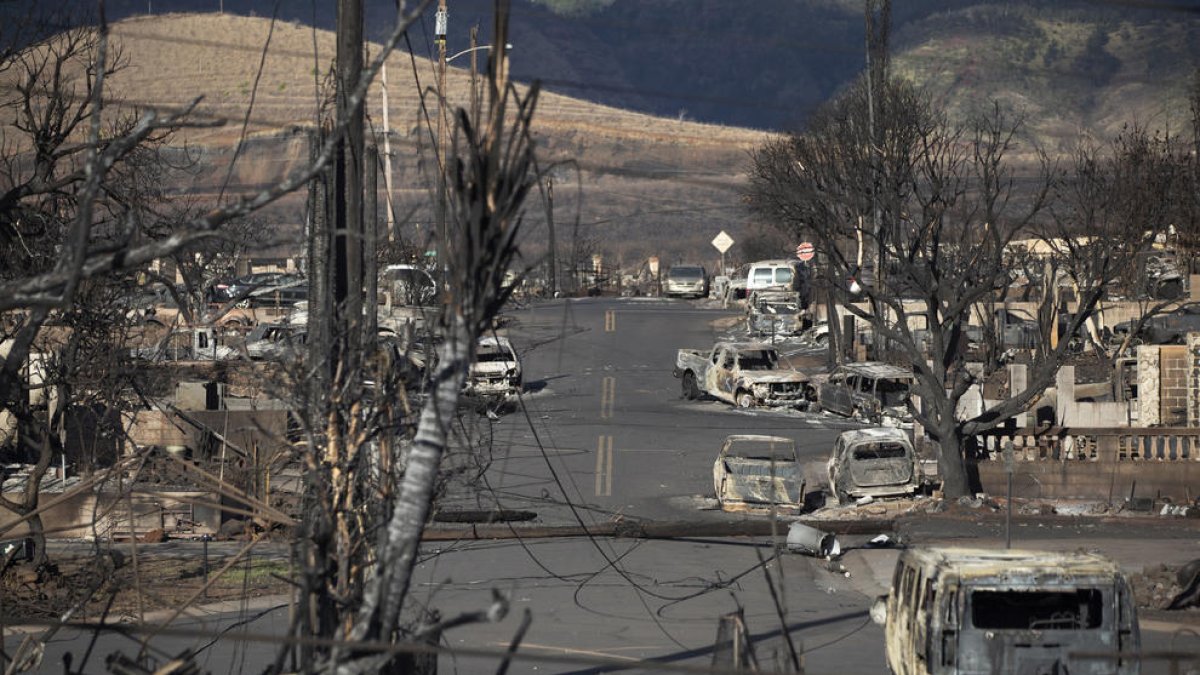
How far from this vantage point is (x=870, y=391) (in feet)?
115

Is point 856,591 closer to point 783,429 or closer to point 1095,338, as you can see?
point 783,429

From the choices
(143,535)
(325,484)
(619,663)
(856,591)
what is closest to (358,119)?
(325,484)

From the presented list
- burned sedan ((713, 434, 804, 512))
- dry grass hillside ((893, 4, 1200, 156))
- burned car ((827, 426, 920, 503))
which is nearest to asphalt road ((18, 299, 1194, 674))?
burned sedan ((713, 434, 804, 512))

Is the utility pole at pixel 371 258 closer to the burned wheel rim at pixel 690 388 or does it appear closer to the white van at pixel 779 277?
the burned wheel rim at pixel 690 388

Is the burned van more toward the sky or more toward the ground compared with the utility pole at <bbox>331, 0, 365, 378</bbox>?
more toward the ground

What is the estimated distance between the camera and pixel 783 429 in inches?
1344

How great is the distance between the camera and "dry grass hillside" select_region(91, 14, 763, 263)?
359ft

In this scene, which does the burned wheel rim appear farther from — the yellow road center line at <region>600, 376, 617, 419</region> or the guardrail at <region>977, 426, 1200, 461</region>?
the guardrail at <region>977, 426, 1200, 461</region>

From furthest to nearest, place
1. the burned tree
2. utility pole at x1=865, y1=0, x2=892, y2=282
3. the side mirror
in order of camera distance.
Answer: utility pole at x1=865, y1=0, x2=892, y2=282 → the burned tree → the side mirror

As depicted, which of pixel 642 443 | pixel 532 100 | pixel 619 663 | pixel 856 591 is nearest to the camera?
pixel 532 100

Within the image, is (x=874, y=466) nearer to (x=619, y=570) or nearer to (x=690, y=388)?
(x=619, y=570)

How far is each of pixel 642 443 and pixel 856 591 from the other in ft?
41.3

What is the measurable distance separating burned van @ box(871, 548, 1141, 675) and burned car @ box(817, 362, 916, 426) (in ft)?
71.7

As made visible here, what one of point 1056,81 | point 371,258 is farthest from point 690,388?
point 1056,81
